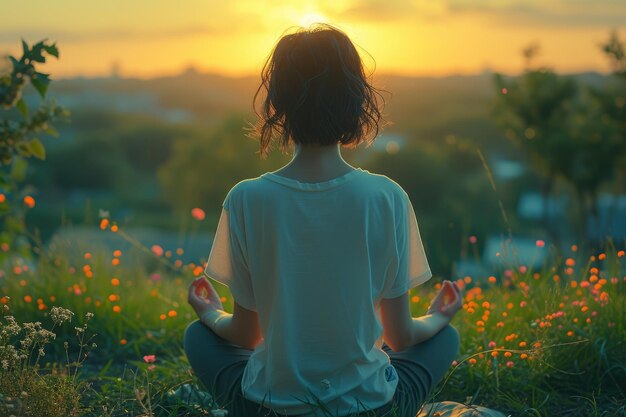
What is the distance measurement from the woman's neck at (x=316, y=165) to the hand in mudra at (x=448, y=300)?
56 centimetres

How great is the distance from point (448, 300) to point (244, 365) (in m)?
0.70

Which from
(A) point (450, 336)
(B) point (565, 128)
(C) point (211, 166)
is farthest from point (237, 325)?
(C) point (211, 166)

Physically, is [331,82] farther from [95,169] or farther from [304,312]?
[95,169]

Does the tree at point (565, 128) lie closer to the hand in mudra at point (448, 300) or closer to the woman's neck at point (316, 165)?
the hand in mudra at point (448, 300)

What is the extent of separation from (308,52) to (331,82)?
0.35 ft

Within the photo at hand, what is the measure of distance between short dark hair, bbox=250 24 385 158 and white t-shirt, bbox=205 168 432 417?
141mm

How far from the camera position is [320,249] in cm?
232

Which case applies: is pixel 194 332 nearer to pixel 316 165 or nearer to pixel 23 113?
pixel 316 165

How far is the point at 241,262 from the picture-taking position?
2.44m

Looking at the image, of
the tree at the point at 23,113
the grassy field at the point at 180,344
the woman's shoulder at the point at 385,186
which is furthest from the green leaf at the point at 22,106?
the woman's shoulder at the point at 385,186

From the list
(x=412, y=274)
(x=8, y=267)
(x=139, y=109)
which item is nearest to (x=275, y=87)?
(x=412, y=274)

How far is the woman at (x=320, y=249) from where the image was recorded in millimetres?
2309

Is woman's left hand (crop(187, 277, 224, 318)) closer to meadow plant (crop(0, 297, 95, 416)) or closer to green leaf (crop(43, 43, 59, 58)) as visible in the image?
meadow plant (crop(0, 297, 95, 416))

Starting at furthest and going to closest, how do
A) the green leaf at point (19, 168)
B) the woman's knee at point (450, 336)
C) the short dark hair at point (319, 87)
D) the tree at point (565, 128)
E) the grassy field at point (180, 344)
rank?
the tree at point (565, 128)
the green leaf at point (19, 168)
the grassy field at point (180, 344)
the woman's knee at point (450, 336)
the short dark hair at point (319, 87)
